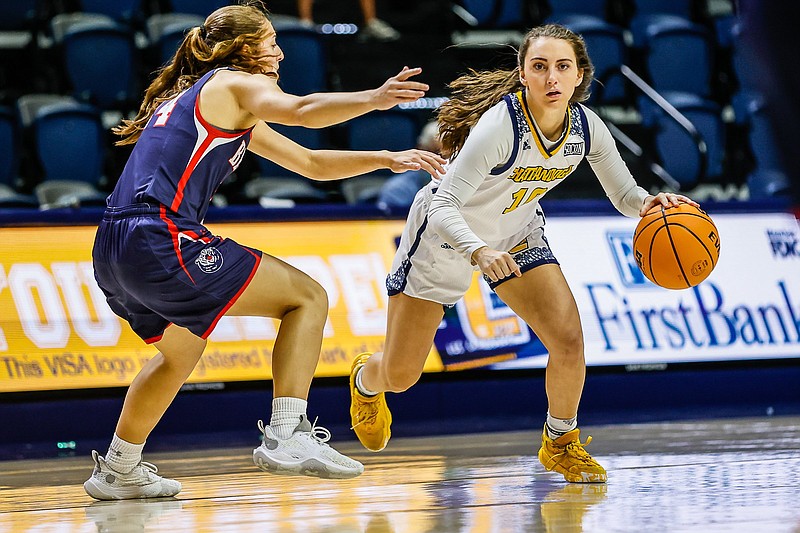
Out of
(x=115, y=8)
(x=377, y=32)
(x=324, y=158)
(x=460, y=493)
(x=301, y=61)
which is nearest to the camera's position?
(x=460, y=493)

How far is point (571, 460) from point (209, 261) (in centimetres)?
180

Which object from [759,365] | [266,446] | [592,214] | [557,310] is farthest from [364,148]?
[266,446]

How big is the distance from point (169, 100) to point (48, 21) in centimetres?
620

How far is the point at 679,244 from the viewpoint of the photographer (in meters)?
5.05

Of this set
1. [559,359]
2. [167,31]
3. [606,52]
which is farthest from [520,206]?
[606,52]

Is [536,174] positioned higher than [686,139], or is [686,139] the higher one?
A: [686,139]

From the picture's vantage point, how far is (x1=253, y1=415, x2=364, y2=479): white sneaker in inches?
172

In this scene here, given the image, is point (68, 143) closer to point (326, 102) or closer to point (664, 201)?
point (326, 102)

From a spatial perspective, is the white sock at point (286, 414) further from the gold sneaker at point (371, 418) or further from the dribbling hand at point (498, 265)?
the gold sneaker at point (371, 418)

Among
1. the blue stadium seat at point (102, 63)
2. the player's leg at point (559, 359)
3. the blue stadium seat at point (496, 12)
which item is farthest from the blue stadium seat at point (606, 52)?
the player's leg at point (559, 359)

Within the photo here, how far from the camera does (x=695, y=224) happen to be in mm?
5066

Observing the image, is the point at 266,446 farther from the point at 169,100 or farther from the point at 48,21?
the point at 48,21

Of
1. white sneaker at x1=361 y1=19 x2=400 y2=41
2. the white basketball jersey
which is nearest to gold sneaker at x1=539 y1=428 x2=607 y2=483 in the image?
the white basketball jersey

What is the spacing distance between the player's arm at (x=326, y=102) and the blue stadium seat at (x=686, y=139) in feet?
20.7
